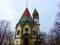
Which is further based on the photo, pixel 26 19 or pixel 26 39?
pixel 26 19

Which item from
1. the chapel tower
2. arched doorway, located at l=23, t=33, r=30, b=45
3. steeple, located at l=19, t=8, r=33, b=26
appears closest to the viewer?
arched doorway, located at l=23, t=33, r=30, b=45

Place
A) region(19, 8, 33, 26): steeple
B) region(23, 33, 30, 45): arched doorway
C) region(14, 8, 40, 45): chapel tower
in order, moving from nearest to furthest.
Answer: region(23, 33, 30, 45): arched doorway → region(14, 8, 40, 45): chapel tower → region(19, 8, 33, 26): steeple

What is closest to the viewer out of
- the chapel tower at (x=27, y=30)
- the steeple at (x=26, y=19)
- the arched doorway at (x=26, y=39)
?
the arched doorway at (x=26, y=39)

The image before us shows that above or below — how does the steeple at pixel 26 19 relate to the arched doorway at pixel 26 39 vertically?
above

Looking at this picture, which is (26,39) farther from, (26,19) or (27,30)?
(26,19)

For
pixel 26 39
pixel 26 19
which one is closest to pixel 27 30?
pixel 26 39

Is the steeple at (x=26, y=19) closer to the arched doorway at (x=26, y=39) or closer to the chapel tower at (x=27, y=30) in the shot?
the chapel tower at (x=27, y=30)

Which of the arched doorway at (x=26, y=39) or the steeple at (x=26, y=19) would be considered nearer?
the arched doorway at (x=26, y=39)

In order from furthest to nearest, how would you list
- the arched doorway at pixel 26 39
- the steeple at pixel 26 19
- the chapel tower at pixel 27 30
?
the steeple at pixel 26 19 → the chapel tower at pixel 27 30 → the arched doorway at pixel 26 39

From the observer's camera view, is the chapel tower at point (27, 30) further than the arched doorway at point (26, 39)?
Yes

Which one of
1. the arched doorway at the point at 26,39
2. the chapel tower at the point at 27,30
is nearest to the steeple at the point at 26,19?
the chapel tower at the point at 27,30

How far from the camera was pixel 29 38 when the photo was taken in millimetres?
47812

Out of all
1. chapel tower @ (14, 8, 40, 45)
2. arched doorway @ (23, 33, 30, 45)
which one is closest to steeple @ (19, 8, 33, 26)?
chapel tower @ (14, 8, 40, 45)

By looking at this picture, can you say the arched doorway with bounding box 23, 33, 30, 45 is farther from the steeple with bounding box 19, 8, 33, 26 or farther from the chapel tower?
the steeple with bounding box 19, 8, 33, 26
